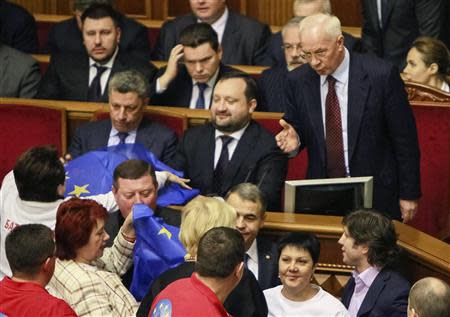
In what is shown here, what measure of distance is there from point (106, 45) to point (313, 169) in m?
1.62

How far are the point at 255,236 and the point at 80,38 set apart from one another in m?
2.77

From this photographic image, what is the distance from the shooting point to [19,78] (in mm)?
6562

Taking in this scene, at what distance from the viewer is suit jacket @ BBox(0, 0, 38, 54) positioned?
7.31m

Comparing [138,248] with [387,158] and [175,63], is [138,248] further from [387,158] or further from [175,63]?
[175,63]

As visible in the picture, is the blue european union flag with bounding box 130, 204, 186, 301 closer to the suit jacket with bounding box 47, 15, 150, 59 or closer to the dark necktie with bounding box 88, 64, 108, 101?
the dark necktie with bounding box 88, 64, 108, 101

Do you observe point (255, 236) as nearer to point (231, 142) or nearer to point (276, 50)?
point (231, 142)

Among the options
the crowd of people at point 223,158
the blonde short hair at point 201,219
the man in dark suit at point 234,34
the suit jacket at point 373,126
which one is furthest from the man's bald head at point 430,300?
the man in dark suit at point 234,34

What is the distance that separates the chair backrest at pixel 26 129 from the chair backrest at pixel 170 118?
464mm

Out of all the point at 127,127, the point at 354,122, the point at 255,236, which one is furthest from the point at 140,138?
the point at 255,236

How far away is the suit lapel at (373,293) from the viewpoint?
4348 millimetres

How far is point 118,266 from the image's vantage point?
4.66 m

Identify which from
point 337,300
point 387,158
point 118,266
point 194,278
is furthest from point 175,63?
point 194,278

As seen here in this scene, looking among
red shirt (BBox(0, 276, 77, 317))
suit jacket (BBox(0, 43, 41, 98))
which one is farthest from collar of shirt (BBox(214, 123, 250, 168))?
red shirt (BBox(0, 276, 77, 317))

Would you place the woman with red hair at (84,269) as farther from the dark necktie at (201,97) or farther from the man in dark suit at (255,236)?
the dark necktie at (201,97)
